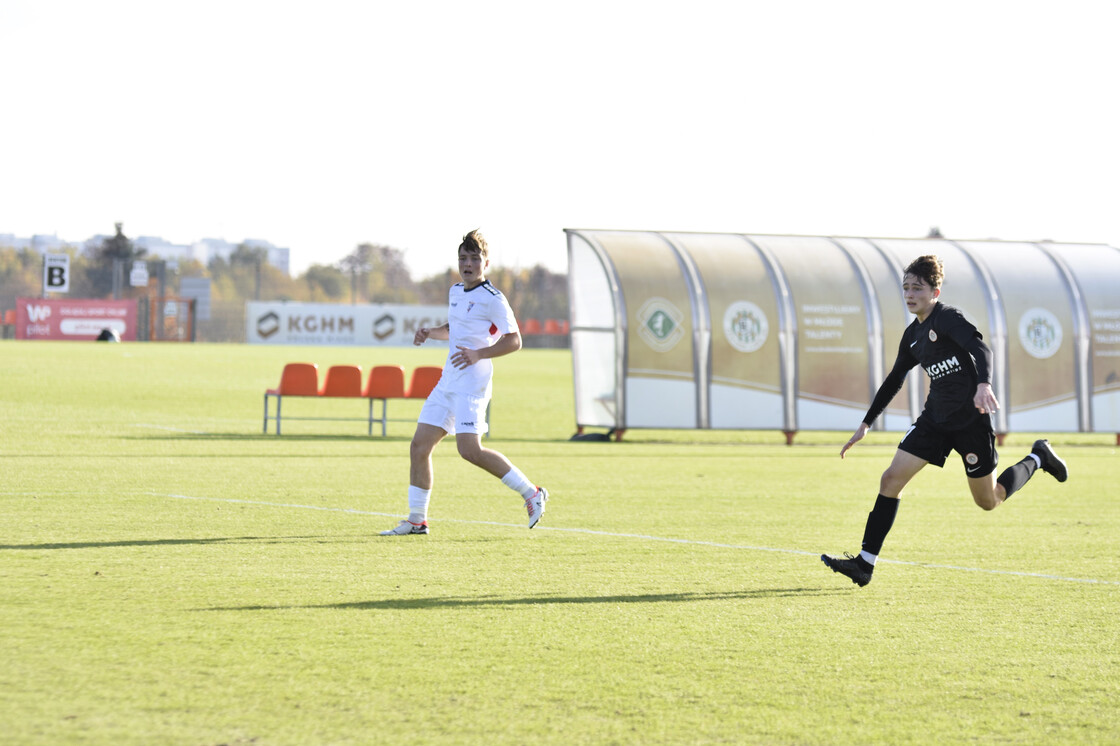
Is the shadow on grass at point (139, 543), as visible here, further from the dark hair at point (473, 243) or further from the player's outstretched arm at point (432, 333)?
the dark hair at point (473, 243)

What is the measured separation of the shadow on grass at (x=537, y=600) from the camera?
6.57m

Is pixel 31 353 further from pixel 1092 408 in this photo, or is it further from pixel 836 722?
pixel 836 722

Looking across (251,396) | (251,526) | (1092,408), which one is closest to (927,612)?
(251,526)

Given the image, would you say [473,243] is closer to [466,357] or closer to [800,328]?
[466,357]

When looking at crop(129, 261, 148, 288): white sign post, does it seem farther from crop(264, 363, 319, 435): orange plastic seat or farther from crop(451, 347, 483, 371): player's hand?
crop(451, 347, 483, 371): player's hand

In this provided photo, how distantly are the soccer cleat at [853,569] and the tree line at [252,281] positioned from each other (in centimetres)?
5306

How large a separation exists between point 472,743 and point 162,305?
67469mm

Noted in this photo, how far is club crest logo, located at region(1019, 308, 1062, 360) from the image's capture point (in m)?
24.1

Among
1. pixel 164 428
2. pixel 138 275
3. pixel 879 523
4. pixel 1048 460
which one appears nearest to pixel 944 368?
pixel 879 523

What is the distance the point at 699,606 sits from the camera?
692cm

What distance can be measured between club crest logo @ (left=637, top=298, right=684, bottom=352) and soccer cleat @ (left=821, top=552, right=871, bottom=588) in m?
15.0

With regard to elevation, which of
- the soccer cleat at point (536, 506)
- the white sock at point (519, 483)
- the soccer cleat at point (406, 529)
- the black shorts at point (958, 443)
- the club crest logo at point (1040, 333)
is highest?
the club crest logo at point (1040, 333)

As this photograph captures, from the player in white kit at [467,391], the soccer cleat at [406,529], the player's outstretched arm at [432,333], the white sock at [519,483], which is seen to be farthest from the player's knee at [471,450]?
the player's outstretched arm at [432,333]

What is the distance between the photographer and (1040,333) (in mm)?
24203
